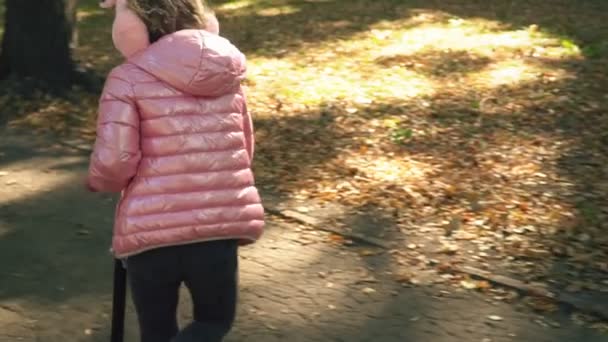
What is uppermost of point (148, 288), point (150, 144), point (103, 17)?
point (150, 144)

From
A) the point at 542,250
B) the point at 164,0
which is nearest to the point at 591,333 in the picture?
the point at 542,250

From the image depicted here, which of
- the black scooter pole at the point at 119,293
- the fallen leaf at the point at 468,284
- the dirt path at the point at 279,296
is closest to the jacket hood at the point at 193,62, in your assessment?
the black scooter pole at the point at 119,293

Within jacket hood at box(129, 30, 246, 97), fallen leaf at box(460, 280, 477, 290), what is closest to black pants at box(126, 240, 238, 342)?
jacket hood at box(129, 30, 246, 97)

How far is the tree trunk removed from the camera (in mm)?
8805

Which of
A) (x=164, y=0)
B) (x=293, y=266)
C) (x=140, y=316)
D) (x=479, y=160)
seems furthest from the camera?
(x=479, y=160)

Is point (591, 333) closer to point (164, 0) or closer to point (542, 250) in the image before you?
point (542, 250)

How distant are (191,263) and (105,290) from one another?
1923mm

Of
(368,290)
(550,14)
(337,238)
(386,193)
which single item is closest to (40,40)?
(386,193)

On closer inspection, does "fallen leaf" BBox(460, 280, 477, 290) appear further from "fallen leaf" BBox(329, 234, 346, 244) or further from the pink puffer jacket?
the pink puffer jacket

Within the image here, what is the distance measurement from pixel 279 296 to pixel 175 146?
202 centimetres

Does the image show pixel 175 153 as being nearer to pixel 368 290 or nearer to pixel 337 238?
pixel 368 290

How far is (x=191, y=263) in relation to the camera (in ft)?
11.4

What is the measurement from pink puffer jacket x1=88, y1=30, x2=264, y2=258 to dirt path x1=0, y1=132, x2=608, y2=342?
4.83ft

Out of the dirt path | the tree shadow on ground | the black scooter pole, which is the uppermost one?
the black scooter pole
